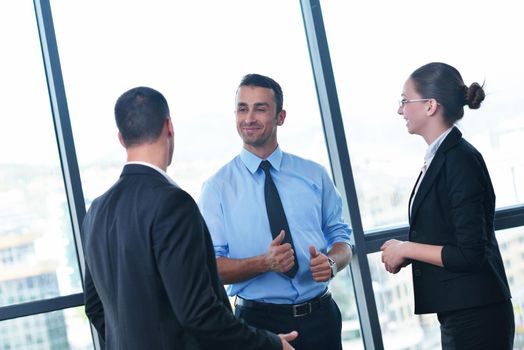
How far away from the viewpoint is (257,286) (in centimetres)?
286

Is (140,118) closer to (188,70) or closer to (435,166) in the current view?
(435,166)

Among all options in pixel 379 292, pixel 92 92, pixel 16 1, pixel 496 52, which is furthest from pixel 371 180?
pixel 16 1

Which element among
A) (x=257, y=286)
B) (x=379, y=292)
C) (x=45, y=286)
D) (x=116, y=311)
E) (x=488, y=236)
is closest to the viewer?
(x=116, y=311)

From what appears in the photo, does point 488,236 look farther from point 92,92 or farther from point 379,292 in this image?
point 92,92

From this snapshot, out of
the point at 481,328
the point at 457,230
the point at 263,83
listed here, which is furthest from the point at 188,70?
A: the point at 481,328

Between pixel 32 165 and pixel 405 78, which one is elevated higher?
pixel 405 78

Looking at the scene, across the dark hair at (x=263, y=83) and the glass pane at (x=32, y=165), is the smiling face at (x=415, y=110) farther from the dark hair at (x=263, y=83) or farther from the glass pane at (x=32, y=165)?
the glass pane at (x=32, y=165)

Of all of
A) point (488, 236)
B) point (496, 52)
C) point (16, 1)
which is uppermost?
point (16, 1)

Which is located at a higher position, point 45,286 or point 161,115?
point 161,115

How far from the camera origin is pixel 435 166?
2539 millimetres

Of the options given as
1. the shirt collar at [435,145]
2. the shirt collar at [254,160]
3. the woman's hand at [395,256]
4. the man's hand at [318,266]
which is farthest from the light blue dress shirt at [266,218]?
the shirt collar at [435,145]

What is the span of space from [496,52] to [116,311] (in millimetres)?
2888

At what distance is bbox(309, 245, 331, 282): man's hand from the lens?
2.78 metres

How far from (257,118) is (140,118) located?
1.04 metres
